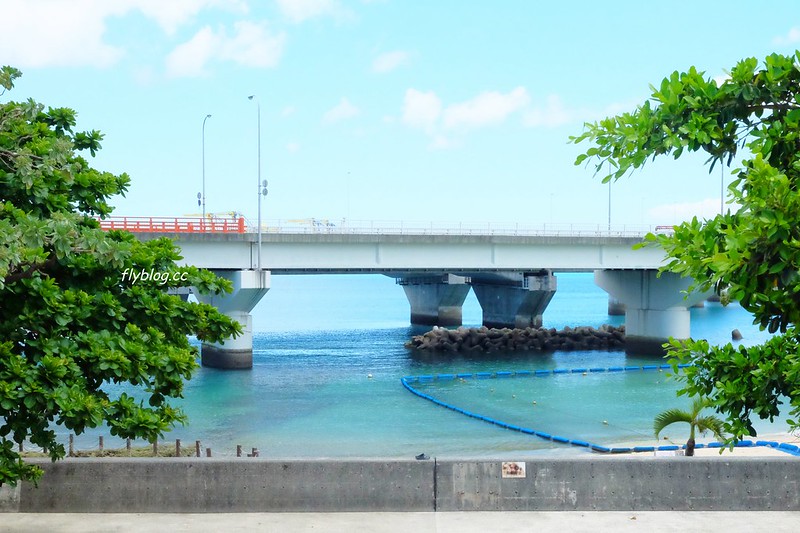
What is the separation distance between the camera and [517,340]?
205 feet

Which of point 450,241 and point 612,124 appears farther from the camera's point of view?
point 450,241

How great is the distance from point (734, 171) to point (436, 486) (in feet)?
21.1

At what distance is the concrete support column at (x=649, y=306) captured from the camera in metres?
56.1

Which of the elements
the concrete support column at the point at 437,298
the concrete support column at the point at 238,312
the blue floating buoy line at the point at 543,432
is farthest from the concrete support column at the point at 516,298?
the concrete support column at the point at 238,312

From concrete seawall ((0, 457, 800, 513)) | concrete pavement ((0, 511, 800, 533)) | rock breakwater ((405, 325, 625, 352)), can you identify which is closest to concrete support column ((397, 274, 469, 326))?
rock breakwater ((405, 325, 625, 352))

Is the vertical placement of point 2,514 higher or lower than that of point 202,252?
lower

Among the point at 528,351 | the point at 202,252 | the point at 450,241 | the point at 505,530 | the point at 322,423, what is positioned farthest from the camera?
the point at 528,351

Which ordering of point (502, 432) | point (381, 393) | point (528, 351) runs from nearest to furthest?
point (502, 432) → point (381, 393) → point (528, 351)

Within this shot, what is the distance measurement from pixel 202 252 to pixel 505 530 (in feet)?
119

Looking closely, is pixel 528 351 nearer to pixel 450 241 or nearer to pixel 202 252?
pixel 450 241

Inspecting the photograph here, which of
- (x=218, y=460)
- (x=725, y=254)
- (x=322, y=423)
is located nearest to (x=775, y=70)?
(x=725, y=254)

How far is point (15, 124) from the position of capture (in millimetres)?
11109

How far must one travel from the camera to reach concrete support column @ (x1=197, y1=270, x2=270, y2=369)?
45.3 meters

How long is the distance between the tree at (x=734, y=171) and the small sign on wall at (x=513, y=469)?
14.3 ft
